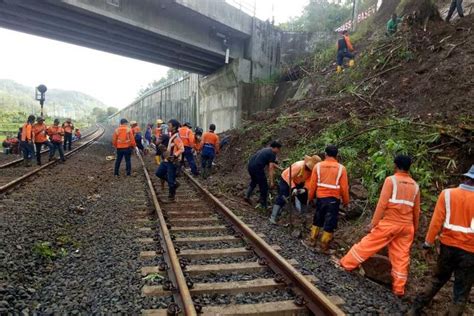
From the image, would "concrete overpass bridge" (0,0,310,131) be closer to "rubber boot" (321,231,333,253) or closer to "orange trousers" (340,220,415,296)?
"rubber boot" (321,231,333,253)

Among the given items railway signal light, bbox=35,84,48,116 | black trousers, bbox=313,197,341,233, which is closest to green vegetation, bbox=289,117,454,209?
black trousers, bbox=313,197,341,233

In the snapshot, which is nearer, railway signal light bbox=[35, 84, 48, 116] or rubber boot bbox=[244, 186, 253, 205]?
rubber boot bbox=[244, 186, 253, 205]

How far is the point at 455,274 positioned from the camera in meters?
3.62

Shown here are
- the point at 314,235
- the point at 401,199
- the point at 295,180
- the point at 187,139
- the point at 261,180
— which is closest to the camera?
the point at 401,199

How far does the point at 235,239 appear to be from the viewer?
561 centimetres

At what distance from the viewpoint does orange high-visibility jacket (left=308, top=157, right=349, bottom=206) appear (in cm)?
550

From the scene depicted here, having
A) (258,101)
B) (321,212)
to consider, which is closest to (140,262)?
(321,212)

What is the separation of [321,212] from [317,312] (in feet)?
8.01

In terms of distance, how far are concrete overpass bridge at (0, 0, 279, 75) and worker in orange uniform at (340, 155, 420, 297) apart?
13.0m

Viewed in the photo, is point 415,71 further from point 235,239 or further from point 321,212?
point 235,239

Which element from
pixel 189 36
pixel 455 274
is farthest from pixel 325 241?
pixel 189 36

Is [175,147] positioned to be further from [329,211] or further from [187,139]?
[329,211]

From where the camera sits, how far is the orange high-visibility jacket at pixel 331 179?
18.1 feet

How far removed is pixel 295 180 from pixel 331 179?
1.44 m
